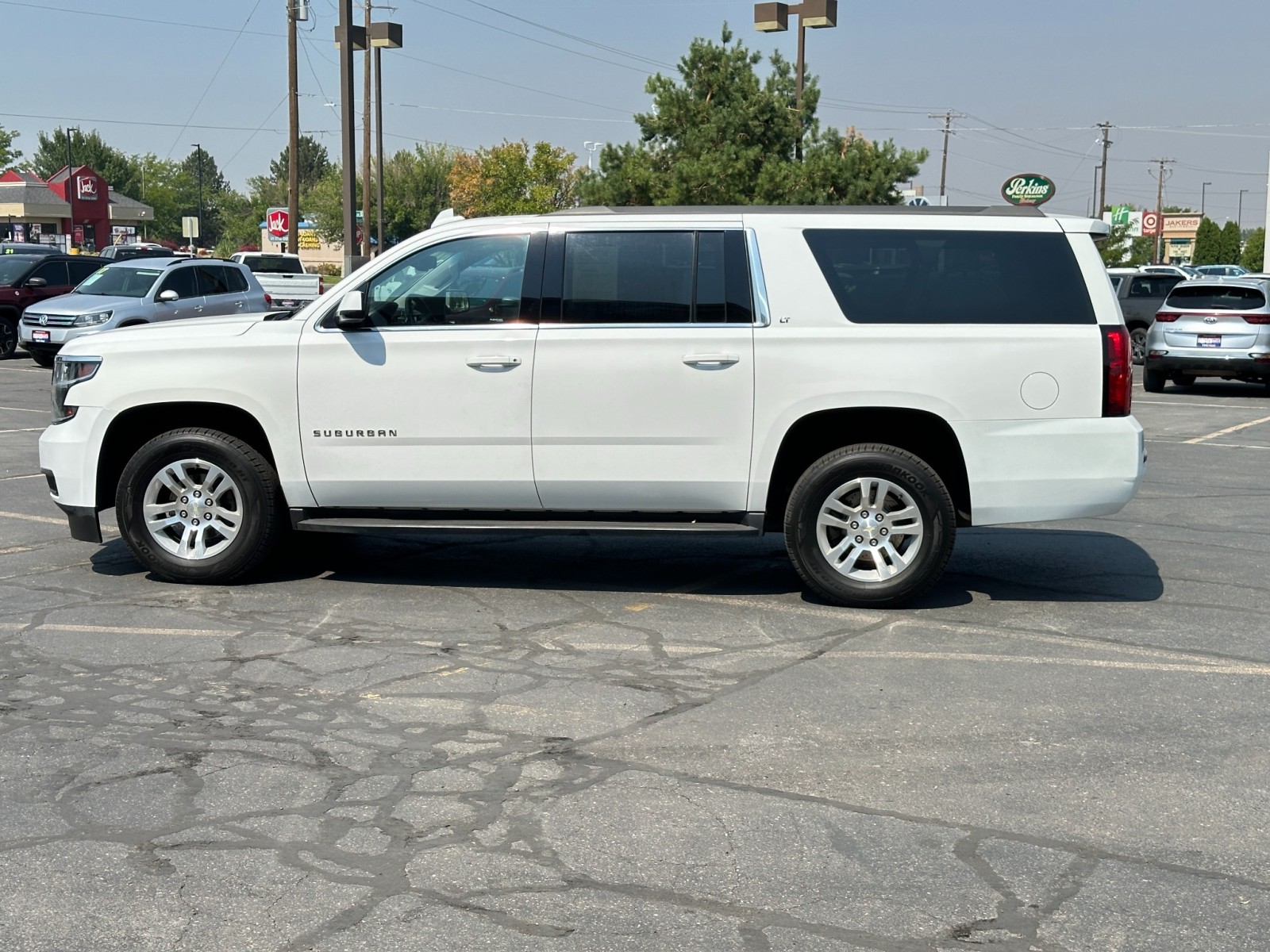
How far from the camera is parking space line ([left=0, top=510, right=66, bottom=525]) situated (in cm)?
998

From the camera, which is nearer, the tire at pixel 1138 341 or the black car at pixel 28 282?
the black car at pixel 28 282

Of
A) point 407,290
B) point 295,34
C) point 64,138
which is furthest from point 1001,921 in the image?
point 64,138

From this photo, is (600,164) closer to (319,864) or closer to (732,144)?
(732,144)

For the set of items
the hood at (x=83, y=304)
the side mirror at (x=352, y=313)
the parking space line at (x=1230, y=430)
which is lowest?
the parking space line at (x=1230, y=430)

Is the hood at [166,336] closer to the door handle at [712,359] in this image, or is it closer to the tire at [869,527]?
the door handle at [712,359]

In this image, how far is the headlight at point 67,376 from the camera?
8.09 meters

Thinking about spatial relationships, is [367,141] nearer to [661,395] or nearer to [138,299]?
[138,299]

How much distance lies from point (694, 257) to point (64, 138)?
16105 centimetres

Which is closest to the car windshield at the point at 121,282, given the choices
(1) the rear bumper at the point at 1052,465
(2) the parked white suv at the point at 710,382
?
(2) the parked white suv at the point at 710,382

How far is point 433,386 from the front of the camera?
7664mm

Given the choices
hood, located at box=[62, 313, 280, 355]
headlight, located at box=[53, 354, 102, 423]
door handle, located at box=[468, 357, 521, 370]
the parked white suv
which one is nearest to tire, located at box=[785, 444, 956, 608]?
the parked white suv

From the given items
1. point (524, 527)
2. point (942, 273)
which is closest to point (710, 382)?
point (524, 527)

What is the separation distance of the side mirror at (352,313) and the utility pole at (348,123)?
20815 mm

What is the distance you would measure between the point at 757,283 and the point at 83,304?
18.0 meters
